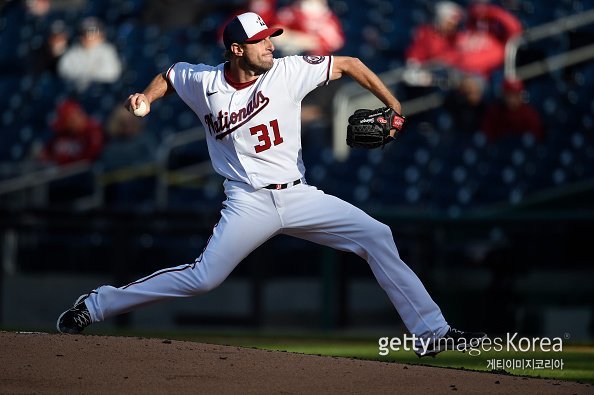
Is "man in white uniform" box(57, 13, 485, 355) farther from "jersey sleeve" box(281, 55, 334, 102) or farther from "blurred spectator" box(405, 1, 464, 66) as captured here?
"blurred spectator" box(405, 1, 464, 66)

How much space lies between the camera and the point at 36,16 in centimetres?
1421

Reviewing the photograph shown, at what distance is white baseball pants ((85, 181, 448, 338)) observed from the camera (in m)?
5.32

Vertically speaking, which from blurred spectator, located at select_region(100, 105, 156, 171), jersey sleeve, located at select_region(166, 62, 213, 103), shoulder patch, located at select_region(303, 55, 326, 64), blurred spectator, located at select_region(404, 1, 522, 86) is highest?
blurred spectator, located at select_region(404, 1, 522, 86)

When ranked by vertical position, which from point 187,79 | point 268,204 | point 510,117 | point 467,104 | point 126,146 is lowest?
point 268,204

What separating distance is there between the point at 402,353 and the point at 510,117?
4389 millimetres

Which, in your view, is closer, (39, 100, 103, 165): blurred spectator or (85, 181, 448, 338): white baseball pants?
(85, 181, 448, 338): white baseball pants

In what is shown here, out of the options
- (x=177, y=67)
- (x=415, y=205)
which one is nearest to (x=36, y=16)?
(x=415, y=205)

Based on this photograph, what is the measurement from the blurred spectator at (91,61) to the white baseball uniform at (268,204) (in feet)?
22.5

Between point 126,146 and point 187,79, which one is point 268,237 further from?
point 126,146

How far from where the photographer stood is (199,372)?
4820mm

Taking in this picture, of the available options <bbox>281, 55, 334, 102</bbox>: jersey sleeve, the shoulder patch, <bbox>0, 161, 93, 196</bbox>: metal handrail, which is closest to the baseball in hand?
<bbox>281, 55, 334, 102</bbox>: jersey sleeve

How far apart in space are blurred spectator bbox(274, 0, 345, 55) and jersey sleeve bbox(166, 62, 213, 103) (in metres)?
5.38

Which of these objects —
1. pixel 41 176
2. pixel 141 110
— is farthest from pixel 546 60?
pixel 141 110

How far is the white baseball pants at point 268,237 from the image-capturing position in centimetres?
532
